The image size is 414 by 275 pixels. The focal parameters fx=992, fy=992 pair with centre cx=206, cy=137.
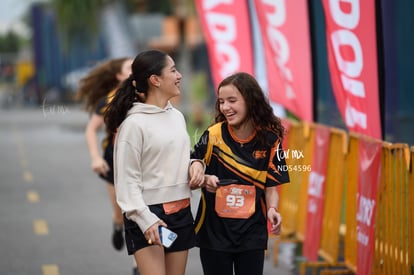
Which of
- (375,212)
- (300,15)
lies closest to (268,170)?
(375,212)

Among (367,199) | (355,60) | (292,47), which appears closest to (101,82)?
(292,47)

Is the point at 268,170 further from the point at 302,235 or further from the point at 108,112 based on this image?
the point at 302,235

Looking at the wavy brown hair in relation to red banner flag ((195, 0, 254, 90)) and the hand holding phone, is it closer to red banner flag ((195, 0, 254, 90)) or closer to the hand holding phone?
red banner flag ((195, 0, 254, 90))

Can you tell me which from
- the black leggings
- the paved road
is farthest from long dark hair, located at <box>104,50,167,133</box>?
the paved road

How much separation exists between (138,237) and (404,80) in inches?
427

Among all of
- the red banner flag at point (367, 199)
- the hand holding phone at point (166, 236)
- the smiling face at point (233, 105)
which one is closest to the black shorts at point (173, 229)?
the hand holding phone at point (166, 236)

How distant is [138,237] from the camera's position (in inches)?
205

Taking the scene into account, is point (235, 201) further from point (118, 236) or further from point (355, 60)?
point (118, 236)

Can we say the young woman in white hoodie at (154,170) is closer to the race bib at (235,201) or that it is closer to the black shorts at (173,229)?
the black shorts at (173,229)

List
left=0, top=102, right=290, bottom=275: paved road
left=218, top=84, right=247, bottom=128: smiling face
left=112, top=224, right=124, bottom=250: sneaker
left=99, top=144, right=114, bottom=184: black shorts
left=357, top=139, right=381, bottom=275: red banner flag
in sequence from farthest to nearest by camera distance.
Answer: left=0, top=102, right=290, bottom=275: paved road, left=112, top=224, right=124, bottom=250: sneaker, left=99, top=144, right=114, bottom=184: black shorts, left=357, top=139, right=381, bottom=275: red banner flag, left=218, top=84, right=247, bottom=128: smiling face

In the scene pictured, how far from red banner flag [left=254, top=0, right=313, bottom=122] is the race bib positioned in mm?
4229

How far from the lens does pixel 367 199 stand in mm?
7293

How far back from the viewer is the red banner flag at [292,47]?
940cm

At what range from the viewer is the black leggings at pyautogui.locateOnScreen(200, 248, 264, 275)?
536cm
